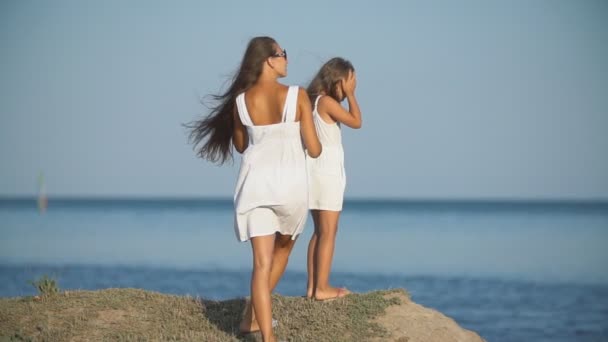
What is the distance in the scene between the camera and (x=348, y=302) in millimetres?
8250

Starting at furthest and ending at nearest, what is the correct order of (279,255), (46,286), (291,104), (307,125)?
(46,286), (279,255), (307,125), (291,104)

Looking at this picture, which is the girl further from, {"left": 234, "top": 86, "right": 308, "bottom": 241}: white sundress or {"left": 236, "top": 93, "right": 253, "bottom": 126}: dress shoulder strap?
{"left": 236, "top": 93, "right": 253, "bottom": 126}: dress shoulder strap

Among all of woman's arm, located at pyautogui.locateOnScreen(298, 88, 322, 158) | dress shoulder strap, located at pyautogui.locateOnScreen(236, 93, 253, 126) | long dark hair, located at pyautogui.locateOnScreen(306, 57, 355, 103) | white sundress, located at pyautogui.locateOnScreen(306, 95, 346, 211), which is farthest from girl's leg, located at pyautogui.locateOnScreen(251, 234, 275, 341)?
long dark hair, located at pyautogui.locateOnScreen(306, 57, 355, 103)

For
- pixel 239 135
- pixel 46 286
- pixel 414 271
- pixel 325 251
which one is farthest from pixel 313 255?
pixel 414 271

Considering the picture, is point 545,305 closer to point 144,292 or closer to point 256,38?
point 144,292

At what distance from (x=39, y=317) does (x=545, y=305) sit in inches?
529

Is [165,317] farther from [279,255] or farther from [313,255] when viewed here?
[279,255]

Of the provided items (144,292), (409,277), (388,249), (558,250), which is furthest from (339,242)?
(144,292)

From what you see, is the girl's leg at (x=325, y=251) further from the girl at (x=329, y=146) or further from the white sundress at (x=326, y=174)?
the white sundress at (x=326, y=174)

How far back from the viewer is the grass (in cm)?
765

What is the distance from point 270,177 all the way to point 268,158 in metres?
0.16

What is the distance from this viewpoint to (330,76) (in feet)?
26.8

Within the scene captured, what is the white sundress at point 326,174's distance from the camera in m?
8.14

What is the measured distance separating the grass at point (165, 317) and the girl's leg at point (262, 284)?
0.85 metres
